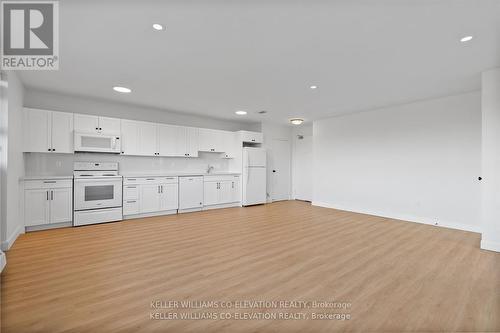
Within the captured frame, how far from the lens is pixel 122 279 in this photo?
2357 mm

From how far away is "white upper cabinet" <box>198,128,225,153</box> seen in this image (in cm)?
644

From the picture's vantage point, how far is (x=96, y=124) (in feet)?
15.8

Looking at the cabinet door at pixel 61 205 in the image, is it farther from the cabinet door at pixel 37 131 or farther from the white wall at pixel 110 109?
the white wall at pixel 110 109

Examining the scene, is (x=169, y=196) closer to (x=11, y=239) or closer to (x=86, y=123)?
(x=86, y=123)

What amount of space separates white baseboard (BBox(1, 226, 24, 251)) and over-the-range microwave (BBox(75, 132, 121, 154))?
5.45 feet

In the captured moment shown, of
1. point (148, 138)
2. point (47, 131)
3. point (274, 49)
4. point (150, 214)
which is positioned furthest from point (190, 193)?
point (274, 49)

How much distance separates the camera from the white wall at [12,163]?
3059 millimetres

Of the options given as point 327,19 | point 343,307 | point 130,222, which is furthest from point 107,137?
point 343,307

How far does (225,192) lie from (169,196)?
1685 millimetres

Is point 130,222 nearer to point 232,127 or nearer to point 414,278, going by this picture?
point 232,127

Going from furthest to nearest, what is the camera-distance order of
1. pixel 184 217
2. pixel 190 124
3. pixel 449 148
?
pixel 190 124 < pixel 184 217 < pixel 449 148

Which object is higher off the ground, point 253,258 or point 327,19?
point 327,19

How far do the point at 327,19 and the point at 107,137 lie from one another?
481 centimetres

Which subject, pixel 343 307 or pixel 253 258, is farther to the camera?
pixel 253 258
